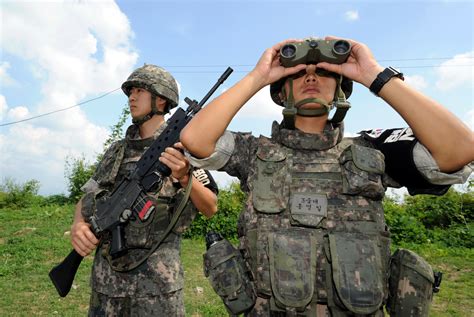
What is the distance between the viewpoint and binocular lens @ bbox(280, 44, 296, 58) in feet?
6.06

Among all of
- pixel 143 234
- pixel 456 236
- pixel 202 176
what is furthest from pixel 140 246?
pixel 456 236

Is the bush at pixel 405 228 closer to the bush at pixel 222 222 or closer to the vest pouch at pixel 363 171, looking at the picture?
the bush at pixel 222 222

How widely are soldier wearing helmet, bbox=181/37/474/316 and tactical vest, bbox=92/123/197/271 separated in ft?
3.80

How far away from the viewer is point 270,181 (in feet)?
6.32

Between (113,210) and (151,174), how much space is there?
419 mm

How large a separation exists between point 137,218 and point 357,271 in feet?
A: 5.87

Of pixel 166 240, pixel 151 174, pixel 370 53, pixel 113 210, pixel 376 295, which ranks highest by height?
pixel 370 53

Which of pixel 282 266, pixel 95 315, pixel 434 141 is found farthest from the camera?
pixel 95 315

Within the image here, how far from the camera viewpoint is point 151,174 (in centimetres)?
294

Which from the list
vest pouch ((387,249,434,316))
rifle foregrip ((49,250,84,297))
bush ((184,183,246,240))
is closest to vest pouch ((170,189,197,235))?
rifle foregrip ((49,250,84,297))

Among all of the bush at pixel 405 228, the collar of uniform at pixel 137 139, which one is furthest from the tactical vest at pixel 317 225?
the bush at pixel 405 228

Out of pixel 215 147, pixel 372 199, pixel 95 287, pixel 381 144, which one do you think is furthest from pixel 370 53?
pixel 95 287

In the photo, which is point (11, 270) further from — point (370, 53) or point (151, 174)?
point (370, 53)

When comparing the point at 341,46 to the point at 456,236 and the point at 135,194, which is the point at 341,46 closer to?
the point at 135,194
